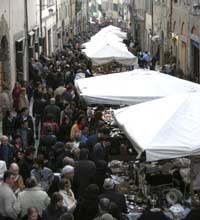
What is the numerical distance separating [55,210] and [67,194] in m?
0.96

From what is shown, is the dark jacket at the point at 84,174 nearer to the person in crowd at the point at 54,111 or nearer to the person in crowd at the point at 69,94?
the person in crowd at the point at 54,111

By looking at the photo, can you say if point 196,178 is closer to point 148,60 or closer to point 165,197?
point 165,197

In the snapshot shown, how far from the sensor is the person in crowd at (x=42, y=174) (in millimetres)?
10984

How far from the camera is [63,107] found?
60.0 ft

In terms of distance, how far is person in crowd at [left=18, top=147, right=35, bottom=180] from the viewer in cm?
1154

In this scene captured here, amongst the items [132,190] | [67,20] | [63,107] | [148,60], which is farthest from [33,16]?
[67,20]

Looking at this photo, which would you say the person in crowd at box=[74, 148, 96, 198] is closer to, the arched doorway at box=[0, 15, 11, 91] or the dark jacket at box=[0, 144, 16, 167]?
the dark jacket at box=[0, 144, 16, 167]

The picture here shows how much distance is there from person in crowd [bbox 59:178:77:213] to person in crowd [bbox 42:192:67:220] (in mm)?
746

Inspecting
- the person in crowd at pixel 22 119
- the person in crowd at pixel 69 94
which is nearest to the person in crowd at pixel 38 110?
the person in crowd at pixel 69 94

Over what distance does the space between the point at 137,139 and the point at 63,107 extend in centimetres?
731

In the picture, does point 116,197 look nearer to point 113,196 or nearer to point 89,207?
point 113,196

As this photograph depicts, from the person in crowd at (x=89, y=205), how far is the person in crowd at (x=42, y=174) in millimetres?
1242

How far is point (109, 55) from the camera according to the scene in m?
27.5

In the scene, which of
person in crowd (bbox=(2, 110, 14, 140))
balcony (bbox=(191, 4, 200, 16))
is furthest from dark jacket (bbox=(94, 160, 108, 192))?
balcony (bbox=(191, 4, 200, 16))
